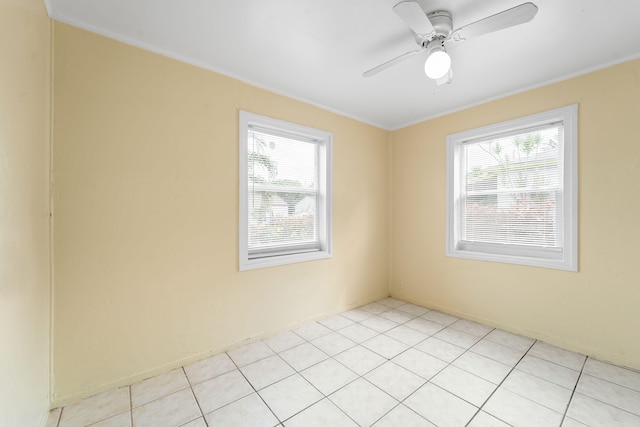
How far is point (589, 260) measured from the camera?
2293 mm

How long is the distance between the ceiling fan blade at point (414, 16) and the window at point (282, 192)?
1.55 metres

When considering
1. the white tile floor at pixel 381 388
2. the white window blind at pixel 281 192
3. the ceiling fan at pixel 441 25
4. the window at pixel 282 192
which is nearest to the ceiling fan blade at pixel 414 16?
the ceiling fan at pixel 441 25

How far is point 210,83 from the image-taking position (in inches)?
89.7

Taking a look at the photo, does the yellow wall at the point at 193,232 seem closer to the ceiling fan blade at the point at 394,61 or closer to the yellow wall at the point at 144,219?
the yellow wall at the point at 144,219

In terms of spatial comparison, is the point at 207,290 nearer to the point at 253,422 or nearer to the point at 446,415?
the point at 253,422

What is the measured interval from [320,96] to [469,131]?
5.76ft

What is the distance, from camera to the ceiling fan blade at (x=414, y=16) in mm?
1334

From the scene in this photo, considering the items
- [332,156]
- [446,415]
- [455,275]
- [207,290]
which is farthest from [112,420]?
[455,275]

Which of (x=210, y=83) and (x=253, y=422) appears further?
(x=210, y=83)

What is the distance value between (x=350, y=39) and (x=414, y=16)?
60 centimetres

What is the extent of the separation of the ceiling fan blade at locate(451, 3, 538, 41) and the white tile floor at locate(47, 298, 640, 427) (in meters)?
2.26

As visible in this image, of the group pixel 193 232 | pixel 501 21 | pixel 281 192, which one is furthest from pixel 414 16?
pixel 193 232

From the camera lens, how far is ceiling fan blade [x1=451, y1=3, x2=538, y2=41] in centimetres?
131

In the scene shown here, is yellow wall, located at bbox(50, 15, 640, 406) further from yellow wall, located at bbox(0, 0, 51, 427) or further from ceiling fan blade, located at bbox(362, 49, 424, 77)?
→ ceiling fan blade, located at bbox(362, 49, 424, 77)
